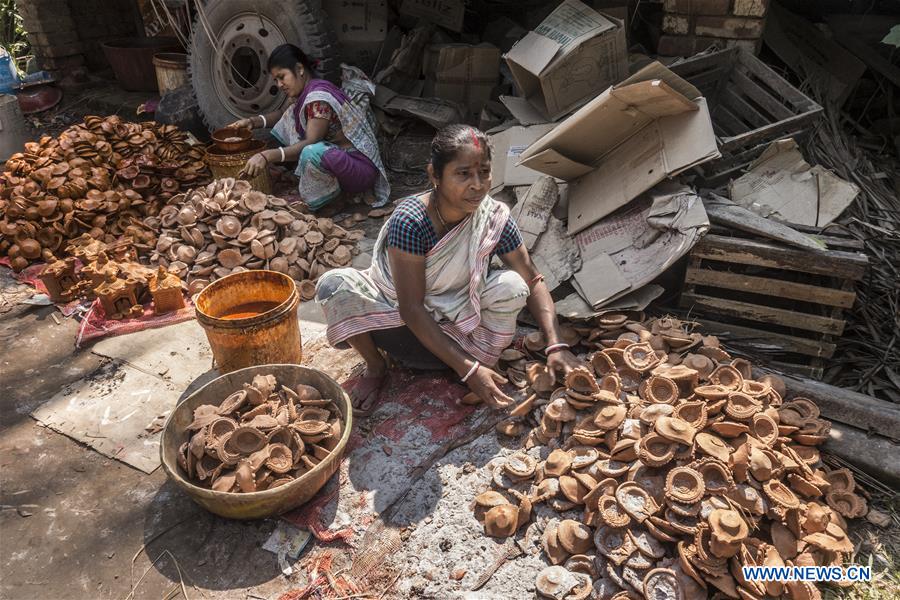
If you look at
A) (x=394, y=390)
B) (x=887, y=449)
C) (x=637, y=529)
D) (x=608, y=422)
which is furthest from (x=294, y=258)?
(x=887, y=449)

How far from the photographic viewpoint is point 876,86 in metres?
4.65

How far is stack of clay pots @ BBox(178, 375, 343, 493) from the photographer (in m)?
2.21

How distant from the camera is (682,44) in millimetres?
4250

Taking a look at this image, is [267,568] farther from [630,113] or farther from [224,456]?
[630,113]

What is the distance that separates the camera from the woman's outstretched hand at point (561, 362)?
2.57 m

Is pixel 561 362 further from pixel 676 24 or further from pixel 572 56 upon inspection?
pixel 676 24

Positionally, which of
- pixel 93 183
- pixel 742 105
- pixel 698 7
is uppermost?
pixel 698 7

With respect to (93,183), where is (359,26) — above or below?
above

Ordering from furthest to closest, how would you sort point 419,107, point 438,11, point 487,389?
point 438,11, point 419,107, point 487,389

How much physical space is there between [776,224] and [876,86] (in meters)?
2.79

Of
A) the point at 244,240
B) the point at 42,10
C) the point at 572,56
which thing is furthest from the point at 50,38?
the point at 572,56

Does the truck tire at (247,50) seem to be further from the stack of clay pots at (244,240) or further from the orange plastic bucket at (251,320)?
the orange plastic bucket at (251,320)

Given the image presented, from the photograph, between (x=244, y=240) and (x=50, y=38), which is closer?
(x=244, y=240)

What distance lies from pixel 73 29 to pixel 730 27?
768cm
